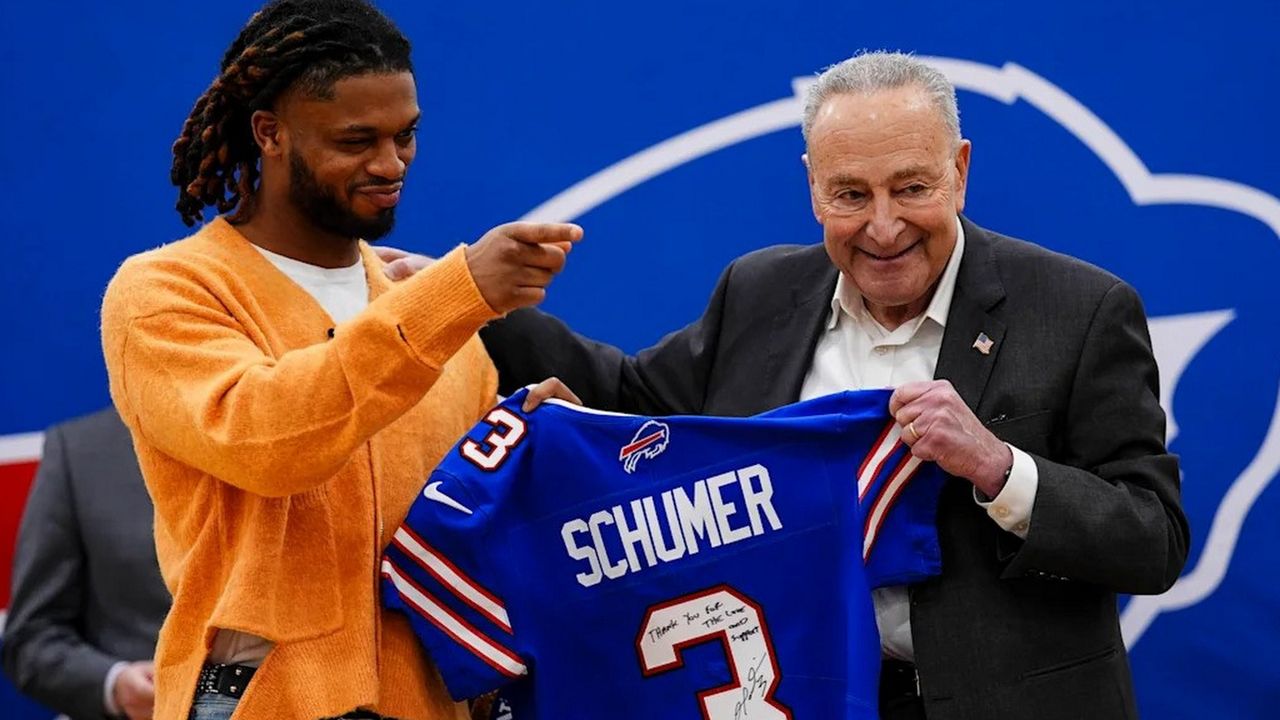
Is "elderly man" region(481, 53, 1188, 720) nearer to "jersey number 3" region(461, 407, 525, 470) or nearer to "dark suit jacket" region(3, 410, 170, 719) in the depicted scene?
"jersey number 3" region(461, 407, 525, 470)

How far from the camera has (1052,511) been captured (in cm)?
183

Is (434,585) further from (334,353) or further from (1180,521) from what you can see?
(1180,521)

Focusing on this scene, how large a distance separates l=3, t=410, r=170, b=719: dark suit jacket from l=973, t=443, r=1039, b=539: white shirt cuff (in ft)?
5.27

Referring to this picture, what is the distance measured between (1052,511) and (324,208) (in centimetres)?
91

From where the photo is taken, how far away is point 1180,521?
6.39ft

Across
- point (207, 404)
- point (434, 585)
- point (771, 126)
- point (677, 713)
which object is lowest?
point (677, 713)

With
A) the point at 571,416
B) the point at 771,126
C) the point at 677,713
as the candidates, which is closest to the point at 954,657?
the point at 677,713

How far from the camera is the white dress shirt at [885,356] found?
1.96m

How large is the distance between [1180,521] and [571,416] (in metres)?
0.75

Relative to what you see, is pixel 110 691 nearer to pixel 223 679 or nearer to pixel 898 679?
pixel 223 679

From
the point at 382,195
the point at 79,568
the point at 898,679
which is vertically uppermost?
the point at 382,195

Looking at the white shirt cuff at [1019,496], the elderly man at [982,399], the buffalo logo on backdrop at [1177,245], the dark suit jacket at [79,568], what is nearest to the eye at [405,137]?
the elderly man at [982,399]

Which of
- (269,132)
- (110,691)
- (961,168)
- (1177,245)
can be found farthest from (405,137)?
(1177,245)

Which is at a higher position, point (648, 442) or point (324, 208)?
point (324, 208)
